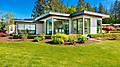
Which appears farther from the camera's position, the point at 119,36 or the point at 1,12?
the point at 1,12

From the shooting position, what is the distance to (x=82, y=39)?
750 inches

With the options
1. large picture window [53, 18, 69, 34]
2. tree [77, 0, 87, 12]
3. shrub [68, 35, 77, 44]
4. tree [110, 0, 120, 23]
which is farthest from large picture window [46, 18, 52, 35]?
tree [110, 0, 120, 23]

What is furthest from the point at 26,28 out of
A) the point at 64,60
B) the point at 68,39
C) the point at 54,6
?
the point at 64,60

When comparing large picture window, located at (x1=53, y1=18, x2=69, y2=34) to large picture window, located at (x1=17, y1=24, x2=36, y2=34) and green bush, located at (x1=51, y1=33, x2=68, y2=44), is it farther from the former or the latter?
green bush, located at (x1=51, y1=33, x2=68, y2=44)

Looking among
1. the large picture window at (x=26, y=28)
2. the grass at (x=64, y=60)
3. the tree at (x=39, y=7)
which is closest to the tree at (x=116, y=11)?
the tree at (x=39, y=7)

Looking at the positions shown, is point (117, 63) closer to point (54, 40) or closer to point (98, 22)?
point (54, 40)

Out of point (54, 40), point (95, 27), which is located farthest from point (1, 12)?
point (54, 40)

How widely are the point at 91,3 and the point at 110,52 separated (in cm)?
6400

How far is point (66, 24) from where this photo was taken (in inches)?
1190

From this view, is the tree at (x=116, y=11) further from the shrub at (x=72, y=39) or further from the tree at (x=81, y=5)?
the shrub at (x=72, y=39)

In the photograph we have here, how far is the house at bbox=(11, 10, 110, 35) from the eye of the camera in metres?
27.3

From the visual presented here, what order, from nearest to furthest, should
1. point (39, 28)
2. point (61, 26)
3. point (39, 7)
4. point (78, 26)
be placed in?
point (78, 26)
point (61, 26)
point (39, 28)
point (39, 7)

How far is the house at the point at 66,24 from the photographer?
27.3m

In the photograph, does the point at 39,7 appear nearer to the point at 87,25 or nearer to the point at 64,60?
the point at 87,25
